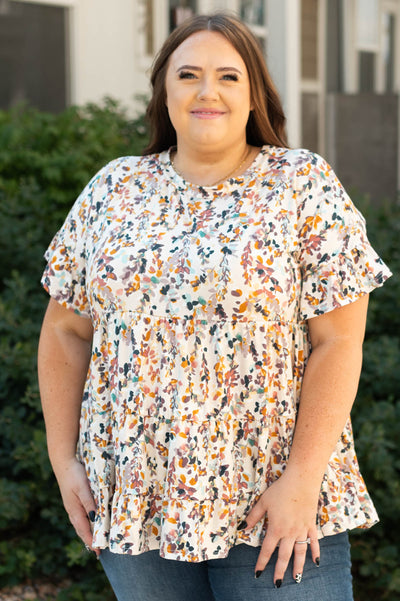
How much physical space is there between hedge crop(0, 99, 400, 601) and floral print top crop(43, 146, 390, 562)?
150cm

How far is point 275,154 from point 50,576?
8.11ft

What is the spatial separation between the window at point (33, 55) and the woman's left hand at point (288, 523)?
17.7ft

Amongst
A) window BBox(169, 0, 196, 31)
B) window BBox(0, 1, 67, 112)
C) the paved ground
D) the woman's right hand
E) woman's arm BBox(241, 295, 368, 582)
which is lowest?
the paved ground

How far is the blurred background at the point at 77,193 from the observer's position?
3.54 m

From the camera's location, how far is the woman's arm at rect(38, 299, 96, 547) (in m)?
2.19

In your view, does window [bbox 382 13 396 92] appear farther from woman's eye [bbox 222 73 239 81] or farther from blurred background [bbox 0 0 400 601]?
woman's eye [bbox 222 73 239 81]

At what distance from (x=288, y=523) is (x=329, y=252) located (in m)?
0.62

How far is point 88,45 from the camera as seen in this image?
7.10m

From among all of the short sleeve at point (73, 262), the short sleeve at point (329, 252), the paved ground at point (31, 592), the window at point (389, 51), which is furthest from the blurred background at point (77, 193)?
the window at point (389, 51)

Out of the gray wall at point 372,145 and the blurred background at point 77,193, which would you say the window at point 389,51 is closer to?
the gray wall at point 372,145

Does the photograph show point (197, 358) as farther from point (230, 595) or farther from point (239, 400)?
point (230, 595)

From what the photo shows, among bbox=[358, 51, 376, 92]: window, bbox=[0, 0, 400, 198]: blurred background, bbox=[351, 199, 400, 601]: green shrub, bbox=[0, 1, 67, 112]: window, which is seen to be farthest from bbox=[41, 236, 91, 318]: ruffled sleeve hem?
bbox=[358, 51, 376, 92]: window

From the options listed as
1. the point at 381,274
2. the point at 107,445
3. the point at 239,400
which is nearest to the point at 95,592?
the point at 107,445

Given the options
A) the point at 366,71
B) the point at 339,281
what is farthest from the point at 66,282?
the point at 366,71
